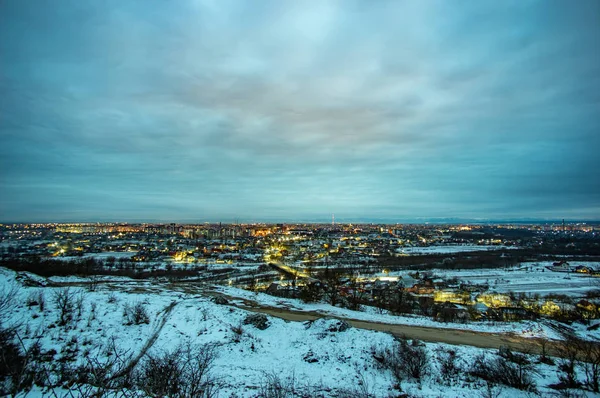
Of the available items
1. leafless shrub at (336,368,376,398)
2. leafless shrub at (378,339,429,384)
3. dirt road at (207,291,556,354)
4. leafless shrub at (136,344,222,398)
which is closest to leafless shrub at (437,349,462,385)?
leafless shrub at (378,339,429,384)

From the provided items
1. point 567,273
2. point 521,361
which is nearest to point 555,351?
point 521,361

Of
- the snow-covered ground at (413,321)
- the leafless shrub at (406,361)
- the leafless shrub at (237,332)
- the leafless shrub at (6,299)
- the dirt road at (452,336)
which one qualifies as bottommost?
the snow-covered ground at (413,321)

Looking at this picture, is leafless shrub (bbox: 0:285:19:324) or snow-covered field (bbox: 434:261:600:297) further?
snow-covered field (bbox: 434:261:600:297)

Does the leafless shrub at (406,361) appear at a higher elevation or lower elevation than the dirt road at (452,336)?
higher

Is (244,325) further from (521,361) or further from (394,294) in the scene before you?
(394,294)

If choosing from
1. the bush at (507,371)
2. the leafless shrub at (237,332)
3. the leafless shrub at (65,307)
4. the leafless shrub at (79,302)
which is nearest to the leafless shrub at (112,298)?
the leafless shrub at (79,302)

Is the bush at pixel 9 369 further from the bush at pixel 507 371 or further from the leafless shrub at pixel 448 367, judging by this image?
the bush at pixel 507 371

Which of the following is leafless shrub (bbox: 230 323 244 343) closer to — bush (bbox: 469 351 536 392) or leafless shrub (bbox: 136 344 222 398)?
leafless shrub (bbox: 136 344 222 398)
